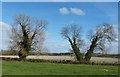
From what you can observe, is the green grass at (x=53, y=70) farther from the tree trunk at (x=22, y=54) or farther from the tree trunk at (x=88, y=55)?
the tree trunk at (x=22, y=54)

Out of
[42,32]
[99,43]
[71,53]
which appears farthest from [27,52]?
[99,43]

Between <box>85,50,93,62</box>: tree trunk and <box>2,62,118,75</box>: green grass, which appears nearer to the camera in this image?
<box>2,62,118,75</box>: green grass

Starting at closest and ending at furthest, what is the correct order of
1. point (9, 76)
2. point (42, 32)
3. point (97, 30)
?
1. point (9, 76)
2. point (97, 30)
3. point (42, 32)

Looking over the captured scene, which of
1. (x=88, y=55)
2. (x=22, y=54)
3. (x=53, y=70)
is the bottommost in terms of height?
(x=88, y=55)

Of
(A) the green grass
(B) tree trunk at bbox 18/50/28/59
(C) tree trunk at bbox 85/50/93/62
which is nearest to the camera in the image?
(A) the green grass

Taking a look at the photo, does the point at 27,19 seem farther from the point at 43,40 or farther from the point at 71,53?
the point at 71,53

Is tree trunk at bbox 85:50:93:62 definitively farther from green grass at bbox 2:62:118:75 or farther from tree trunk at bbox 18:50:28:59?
green grass at bbox 2:62:118:75

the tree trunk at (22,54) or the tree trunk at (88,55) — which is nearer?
the tree trunk at (88,55)

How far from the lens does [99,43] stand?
31.5 m

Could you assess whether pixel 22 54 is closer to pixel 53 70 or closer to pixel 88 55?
pixel 88 55

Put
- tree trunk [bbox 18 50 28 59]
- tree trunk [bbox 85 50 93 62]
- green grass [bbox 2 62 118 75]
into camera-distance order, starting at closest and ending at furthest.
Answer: green grass [bbox 2 62 118 75]
tree trunk [bbox 85 50 93 62]
tree trunk [bbox 18 50 28 59]

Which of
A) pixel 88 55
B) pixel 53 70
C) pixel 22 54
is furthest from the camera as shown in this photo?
pixel 22 54

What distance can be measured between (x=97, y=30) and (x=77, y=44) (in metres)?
2.85

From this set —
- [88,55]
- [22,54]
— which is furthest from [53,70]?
[22,54]
